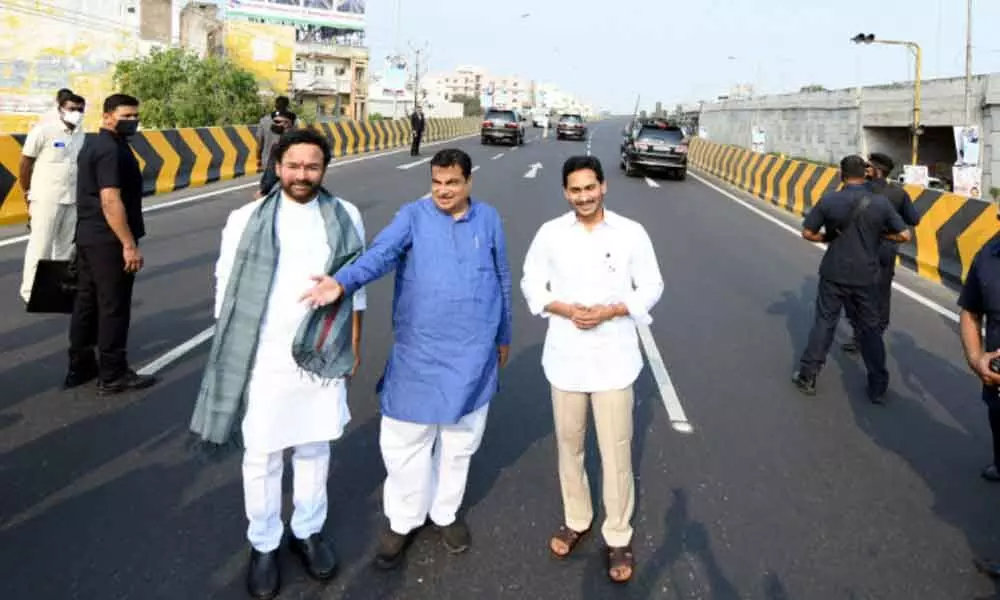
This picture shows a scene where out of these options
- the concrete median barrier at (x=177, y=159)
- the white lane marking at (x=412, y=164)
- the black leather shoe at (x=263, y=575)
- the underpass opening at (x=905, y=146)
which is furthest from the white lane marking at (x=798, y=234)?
the underpass opening at (x=905, y=146)

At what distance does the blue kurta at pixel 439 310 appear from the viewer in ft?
10.9

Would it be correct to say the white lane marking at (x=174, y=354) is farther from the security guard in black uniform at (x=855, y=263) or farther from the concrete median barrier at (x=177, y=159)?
the concrete median barrier at (x=177, y=159)

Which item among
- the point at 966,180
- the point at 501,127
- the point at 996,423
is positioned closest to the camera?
the point at 996,423

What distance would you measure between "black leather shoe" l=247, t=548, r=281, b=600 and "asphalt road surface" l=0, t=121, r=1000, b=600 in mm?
79

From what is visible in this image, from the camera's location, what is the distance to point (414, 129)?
2830cm

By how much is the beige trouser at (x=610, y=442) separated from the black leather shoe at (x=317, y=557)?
43.3 inches

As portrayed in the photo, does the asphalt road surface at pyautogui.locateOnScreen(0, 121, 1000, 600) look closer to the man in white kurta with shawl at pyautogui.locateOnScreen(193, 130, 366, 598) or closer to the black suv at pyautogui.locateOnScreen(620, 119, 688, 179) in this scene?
the man in white kurta with shawl at pyautogui.locateOnScreen(193, 130, 366, 598)

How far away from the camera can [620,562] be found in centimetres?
341

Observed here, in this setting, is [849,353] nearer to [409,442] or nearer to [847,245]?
[847,245]

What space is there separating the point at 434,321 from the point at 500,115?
37.7 metres

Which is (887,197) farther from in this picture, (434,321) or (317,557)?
(317,557)

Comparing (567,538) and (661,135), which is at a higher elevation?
(661,135)

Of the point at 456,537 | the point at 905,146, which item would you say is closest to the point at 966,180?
the point at 456,537

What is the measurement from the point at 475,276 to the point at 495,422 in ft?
6.52
